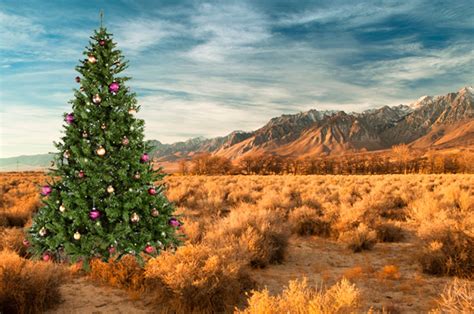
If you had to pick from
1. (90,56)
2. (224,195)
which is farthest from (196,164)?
(90,56)

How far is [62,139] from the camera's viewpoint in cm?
736

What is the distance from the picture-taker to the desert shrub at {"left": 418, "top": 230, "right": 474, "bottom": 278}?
7730mm

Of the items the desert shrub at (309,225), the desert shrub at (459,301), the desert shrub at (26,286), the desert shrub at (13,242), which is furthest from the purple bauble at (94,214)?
the desert shrub at (309,225)

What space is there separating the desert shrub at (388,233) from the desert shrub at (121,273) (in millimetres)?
7884

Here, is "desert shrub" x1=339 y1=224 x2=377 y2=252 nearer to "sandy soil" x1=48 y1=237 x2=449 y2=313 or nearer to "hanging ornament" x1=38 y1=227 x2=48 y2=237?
"sandy soil" x1=48 y1=237 x2=449 y2=313

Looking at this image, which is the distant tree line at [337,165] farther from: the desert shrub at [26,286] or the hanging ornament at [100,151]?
the desert shrub at [26,286]

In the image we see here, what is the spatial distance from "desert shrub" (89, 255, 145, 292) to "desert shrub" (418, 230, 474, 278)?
6515 mm

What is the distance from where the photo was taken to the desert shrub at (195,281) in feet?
19.5

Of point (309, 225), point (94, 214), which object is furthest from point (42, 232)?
point (309, 225)

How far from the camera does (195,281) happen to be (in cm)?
593

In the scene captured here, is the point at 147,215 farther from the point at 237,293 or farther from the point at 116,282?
the point at 237,293

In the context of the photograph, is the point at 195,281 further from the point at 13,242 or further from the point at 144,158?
the point at 13,242

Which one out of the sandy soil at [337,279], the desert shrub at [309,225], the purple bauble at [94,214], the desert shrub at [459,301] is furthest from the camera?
the desert shrub at [309,225]

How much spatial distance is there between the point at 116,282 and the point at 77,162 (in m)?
2.63
